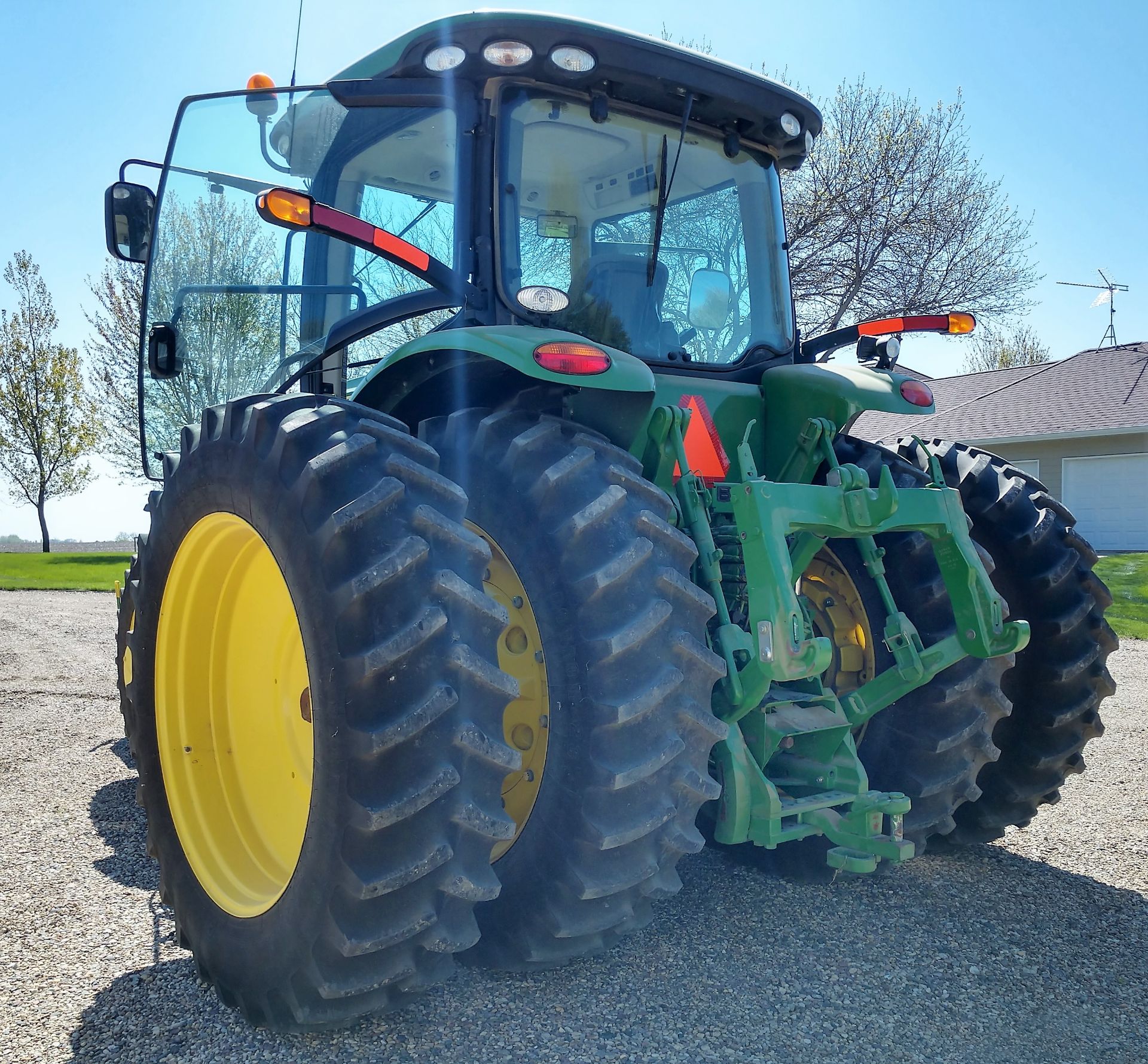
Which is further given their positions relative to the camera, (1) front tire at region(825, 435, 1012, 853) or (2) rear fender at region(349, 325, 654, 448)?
(1) front tire at region(825, 435, 1012, 853)

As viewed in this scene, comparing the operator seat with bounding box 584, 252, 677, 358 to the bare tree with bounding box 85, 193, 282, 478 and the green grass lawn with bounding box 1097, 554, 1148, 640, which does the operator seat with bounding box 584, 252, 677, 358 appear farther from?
the green grass lawn with bounding box 1097, 554, 1148, 640

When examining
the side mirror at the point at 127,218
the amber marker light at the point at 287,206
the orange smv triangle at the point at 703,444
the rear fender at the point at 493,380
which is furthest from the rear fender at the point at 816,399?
the side mirror at the point at 127,218

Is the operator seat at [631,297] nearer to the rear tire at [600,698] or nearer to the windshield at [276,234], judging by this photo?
the windshield at [276,234]

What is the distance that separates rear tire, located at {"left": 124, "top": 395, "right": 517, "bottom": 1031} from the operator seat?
44.6 inches

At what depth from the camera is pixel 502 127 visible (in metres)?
3.07

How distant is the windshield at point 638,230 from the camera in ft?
10.3

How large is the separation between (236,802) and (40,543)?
108ft

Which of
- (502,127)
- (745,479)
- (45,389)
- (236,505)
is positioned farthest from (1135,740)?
(45,389)

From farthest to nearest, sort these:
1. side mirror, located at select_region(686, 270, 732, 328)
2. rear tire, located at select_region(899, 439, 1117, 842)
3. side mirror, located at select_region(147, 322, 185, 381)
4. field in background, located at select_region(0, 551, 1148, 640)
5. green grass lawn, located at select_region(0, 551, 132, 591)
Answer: green grass lawn, located at select_region(0, 551, 132, 591), field in background, located at select_region(0, 551, 1148, 640), side mirror, located at select_region(147, 322, 185, 381), rear tire, located at select_region(899, 439, 1117, 842), side mirror, located at select_region(686, 270, 732, 328)

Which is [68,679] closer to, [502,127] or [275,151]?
[275,151]

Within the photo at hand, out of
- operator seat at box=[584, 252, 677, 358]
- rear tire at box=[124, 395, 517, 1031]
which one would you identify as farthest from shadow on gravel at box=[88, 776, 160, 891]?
operator seat at box=[584, 252, 677, 358]

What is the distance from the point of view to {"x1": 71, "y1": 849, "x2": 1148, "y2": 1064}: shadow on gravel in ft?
7.64

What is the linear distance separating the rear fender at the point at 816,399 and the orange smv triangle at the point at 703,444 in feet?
0.99

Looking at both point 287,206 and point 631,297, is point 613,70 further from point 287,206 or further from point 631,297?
point 287,206
